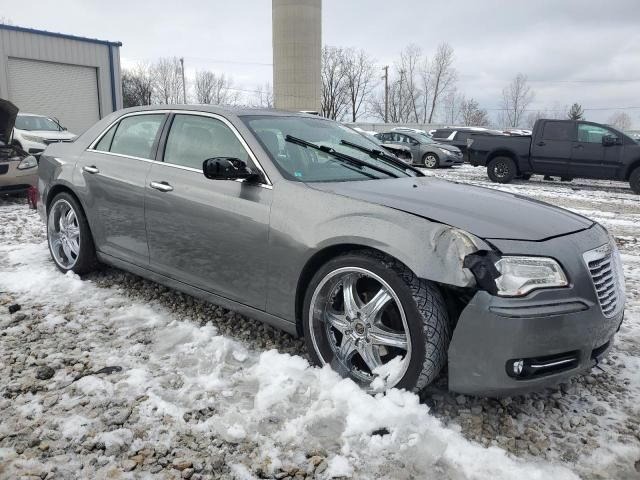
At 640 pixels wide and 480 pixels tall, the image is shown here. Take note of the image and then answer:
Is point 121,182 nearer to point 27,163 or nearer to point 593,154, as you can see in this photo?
point 27,163

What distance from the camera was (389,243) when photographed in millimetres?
2562

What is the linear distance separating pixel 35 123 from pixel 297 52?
120 feet

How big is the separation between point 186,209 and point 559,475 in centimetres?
259

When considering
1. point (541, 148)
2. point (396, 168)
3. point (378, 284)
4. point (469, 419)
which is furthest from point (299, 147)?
point (541, 148)

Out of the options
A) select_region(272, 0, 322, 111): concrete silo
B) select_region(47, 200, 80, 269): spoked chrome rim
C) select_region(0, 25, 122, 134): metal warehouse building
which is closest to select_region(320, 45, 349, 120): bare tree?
select_region(272, 0, 322, 111): concrete silo

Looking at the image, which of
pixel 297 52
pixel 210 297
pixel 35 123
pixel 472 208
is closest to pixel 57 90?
pixel 35 123

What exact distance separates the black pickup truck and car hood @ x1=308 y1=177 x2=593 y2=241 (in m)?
11.2

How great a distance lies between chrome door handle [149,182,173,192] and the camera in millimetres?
3639

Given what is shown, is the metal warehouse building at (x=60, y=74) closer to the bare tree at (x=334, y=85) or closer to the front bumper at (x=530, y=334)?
the front bumper at (x=530, y=334)

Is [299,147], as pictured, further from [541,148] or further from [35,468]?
[541,148]

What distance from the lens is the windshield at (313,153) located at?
3.27 m

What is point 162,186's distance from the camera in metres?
3.68

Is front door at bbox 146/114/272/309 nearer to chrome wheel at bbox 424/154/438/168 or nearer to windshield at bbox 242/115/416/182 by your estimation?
windshield at bbox 242/115/416/182

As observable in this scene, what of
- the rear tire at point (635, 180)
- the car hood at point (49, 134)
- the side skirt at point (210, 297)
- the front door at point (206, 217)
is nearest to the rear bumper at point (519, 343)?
the side skirt at point (210, 297)
